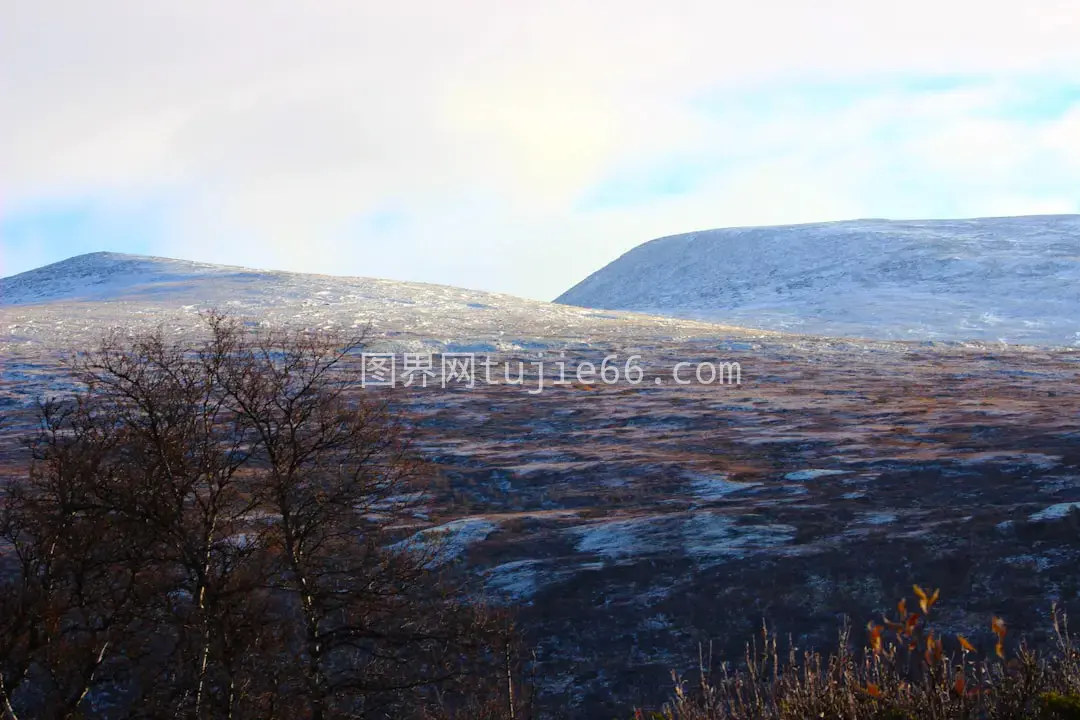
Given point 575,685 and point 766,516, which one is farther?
point 766,516

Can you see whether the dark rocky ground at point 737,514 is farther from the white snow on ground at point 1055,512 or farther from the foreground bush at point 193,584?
the foreground bush at point 193,584

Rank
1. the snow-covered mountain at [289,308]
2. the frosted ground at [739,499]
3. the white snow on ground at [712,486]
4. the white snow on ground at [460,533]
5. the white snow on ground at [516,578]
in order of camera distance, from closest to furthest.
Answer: the frosted ground at [739,499], the white snow on ground at [516,578], the white snow on ground at [460,533], the white snow on ground at [712,486], the snow-covered mountain at [289,308]

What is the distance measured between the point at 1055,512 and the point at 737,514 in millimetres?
5847

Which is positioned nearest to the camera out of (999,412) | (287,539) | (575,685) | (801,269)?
(287,539)

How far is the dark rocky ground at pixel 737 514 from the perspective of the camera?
15.5m

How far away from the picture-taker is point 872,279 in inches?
3666

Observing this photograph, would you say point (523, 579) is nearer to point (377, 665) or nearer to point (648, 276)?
point (377, 665)

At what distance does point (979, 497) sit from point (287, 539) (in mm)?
Answer: 15176

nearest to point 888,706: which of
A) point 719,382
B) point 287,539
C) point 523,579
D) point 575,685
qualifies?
point 287,539

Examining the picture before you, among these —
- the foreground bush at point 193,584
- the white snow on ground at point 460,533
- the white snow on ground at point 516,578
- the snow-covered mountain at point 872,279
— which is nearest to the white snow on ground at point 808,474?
the white snow on ground at point 460,533

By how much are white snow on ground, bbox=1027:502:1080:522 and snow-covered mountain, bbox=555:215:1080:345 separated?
172ft

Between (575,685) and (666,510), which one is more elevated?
(666,510)

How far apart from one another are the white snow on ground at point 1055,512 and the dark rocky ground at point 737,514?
0.21 feet

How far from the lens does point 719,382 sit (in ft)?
132
